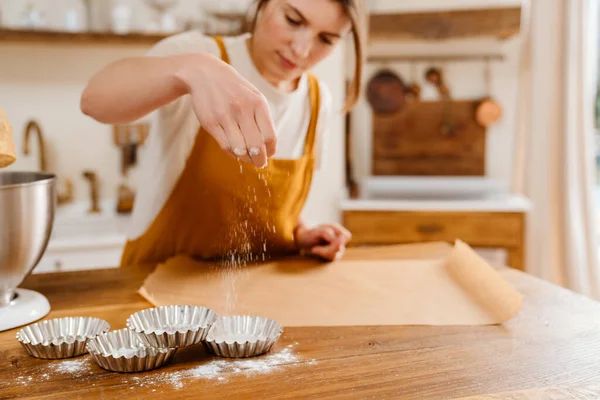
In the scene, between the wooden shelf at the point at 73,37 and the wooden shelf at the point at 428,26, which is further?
the wooden shelf at the point at 428,26

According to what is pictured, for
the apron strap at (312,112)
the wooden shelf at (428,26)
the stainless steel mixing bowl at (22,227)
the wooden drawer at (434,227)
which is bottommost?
the wooden drawer at (434,227)

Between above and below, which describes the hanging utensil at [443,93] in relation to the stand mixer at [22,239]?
above

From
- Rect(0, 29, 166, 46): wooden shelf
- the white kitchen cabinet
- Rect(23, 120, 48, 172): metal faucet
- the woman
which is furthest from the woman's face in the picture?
Rect(23, 120, 48, 172): metal faucet

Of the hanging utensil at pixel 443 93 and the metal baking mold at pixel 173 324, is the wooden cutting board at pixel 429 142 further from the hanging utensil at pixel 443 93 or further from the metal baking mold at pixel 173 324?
the metal baking mold at pixel 173 324

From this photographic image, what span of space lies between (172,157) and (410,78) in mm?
2132

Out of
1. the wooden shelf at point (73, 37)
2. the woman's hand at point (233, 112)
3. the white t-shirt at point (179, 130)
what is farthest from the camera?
the wooden shelf at point (73, 37)

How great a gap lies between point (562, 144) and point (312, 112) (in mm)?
1778

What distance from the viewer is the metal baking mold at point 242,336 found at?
71 centimetres

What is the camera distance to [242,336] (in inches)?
30.4

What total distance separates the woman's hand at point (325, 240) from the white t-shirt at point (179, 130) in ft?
0.71

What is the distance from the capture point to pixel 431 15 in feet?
8.80

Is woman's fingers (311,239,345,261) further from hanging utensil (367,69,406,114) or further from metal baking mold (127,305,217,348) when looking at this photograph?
hanging utensil (367,69,406,114)

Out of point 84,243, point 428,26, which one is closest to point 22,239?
point 84,243

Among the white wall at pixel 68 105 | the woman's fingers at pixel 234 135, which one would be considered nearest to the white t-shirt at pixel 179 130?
the woman's fingers at pixel 234 135
